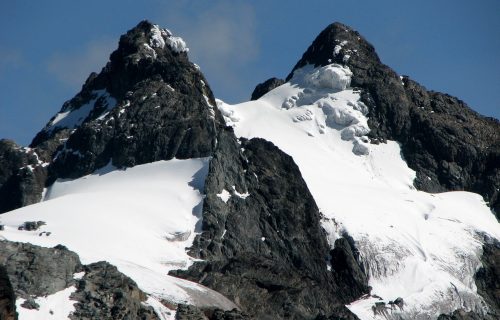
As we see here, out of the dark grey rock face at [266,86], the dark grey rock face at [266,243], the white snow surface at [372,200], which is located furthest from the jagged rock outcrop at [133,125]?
the dark grey rock face at [266,86]

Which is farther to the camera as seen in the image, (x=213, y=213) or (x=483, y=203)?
(x=483, y=203)

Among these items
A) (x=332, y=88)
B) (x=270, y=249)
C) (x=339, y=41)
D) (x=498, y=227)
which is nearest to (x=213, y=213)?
(x=270, y=249)

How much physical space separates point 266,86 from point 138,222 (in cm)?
7403

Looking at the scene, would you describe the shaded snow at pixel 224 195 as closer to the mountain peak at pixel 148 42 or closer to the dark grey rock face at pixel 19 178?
the dark grey rock face at pixel 19 178

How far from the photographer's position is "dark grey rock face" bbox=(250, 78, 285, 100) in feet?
639

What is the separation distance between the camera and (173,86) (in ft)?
521

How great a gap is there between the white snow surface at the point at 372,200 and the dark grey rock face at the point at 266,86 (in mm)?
4745

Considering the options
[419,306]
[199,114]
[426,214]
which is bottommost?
[419,306]

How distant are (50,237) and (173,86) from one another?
45.3 meters

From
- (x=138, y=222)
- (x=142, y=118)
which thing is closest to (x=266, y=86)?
(x=142, y=118)

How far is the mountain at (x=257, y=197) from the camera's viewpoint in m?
109

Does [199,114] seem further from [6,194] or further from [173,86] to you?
[6,194]

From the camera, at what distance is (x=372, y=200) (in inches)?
5891

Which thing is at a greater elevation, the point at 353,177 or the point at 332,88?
the point at 332,88
